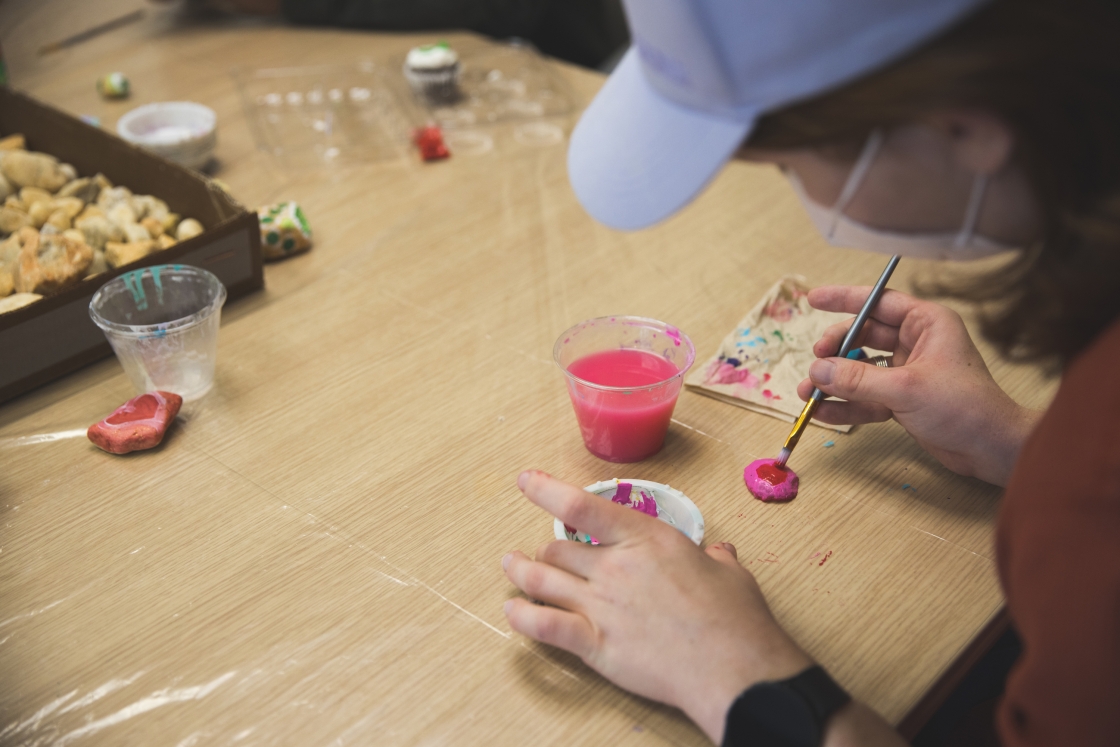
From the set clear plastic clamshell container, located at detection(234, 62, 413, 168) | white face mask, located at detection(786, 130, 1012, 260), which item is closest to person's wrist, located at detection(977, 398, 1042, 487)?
white face mask, located at detection(786, 130, 1012, 260)

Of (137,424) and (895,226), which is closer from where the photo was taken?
(895,226)

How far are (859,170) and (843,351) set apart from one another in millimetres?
374

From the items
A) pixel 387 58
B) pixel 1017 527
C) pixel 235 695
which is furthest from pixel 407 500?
pixel 387 58

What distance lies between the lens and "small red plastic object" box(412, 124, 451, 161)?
1582 mm

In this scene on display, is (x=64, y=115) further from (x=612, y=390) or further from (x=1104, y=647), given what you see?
(x=1104, y=647)

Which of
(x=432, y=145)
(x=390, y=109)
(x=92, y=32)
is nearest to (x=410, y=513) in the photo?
(x=432, y=145)

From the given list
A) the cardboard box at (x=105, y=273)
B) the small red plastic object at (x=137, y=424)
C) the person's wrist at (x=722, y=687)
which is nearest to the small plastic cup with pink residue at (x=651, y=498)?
the person's wrist at (x=722, y=687)

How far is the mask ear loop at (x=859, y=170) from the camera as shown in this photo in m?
0.60

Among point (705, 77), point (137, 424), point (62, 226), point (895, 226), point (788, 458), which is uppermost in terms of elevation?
point (705, 77)

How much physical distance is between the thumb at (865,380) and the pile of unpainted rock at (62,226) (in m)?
0.84

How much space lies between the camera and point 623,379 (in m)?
0.98

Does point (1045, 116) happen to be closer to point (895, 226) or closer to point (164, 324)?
point (895, 226)

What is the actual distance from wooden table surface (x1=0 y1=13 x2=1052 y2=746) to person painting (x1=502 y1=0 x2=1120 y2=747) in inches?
2.1

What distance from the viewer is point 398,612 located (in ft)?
2.63
